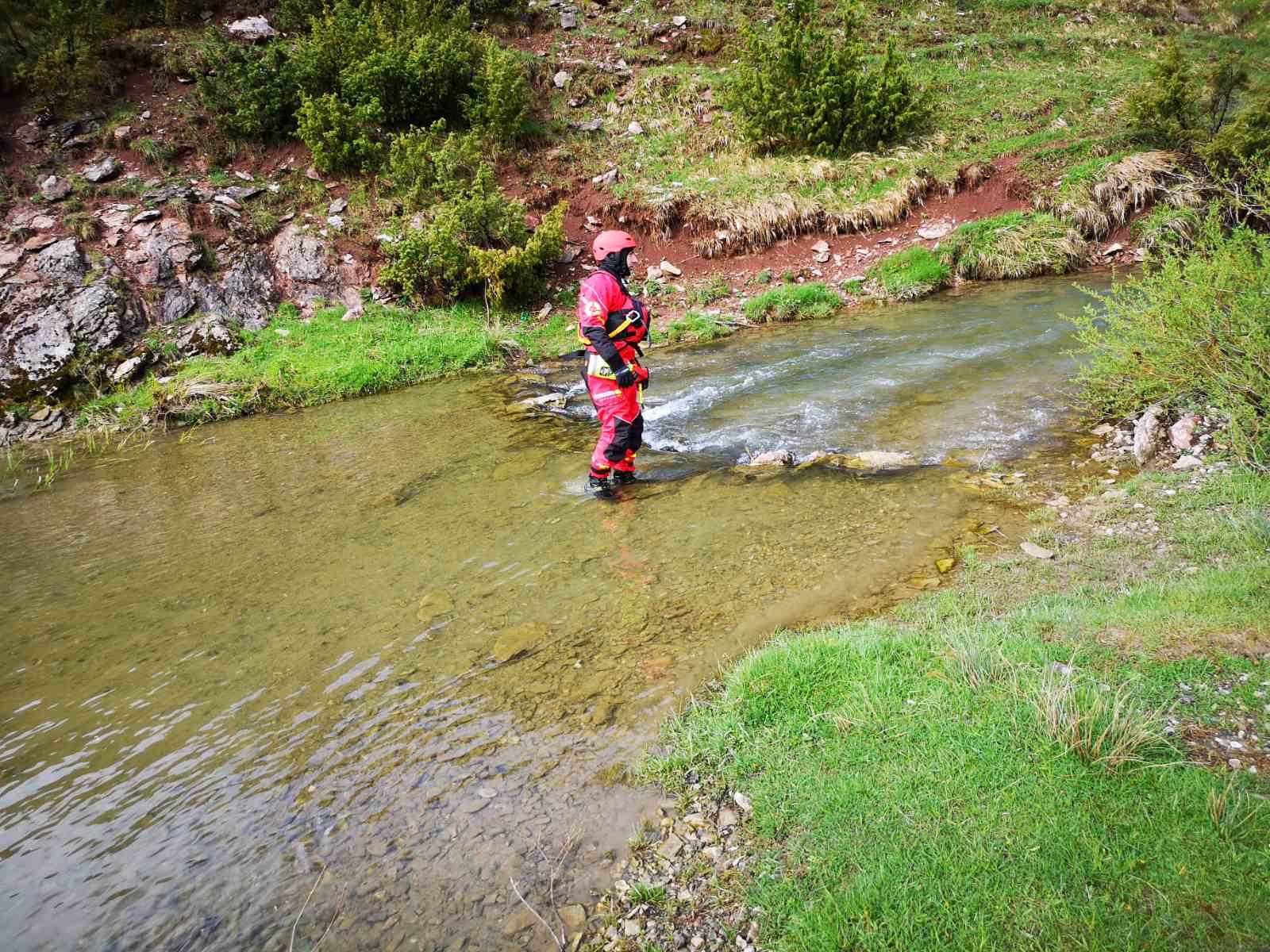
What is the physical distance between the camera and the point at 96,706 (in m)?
4.66

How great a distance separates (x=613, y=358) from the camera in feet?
23.7

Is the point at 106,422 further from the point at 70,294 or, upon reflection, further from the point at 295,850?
the point at 295,850

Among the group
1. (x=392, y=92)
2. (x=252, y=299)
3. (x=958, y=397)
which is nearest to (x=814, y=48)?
(x=392, y=92)

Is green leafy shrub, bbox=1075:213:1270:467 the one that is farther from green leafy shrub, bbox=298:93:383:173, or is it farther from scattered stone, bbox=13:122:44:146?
scattered stone, bbox=13:122:44:146

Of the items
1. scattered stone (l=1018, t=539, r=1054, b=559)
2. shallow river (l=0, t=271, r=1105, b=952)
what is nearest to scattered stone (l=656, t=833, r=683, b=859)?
shallow river (l=0, t=271, r=1105, b=952)

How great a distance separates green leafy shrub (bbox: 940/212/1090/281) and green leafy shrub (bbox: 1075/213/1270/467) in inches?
394

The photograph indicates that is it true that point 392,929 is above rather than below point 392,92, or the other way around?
below

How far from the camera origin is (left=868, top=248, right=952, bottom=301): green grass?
15.4 metres

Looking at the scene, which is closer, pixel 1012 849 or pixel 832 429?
pixel 1012 849

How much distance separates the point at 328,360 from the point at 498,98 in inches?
414

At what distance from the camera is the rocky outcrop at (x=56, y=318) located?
44.5ft

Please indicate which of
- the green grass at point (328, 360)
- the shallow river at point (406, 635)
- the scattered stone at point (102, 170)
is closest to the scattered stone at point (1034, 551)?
the shallow river at point (406, 635)

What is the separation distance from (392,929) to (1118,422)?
8019 mm

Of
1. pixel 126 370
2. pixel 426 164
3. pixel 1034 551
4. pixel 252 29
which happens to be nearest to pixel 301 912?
pixel 1034 551
